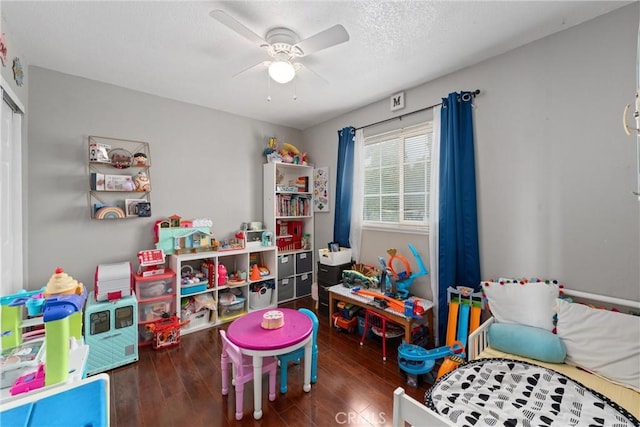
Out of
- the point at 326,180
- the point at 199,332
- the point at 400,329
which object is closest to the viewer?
the point at 400,329

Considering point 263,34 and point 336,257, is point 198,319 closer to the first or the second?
point 336,257

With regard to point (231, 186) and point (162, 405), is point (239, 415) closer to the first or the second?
point (162, 405)

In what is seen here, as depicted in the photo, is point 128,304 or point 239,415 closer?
point 239,415

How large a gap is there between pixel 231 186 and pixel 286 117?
120cm

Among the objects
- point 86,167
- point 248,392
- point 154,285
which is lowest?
point 248,392

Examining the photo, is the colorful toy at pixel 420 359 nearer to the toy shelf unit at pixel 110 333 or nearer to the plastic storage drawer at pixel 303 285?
the plastic storage drawer at pixel 303 285

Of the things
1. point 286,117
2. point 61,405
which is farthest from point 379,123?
point 61,405

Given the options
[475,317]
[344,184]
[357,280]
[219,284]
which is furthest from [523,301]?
[219,284]

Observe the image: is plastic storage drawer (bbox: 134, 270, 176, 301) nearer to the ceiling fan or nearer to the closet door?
the closet door

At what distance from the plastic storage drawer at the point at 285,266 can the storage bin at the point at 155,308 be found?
128cm

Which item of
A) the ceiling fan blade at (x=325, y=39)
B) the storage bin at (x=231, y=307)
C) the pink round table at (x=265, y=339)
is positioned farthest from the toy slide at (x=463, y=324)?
the storage bin at (x=231, y=307)

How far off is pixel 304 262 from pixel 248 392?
6.52 feet

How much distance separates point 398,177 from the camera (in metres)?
2.85

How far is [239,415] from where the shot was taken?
1.61 meters
